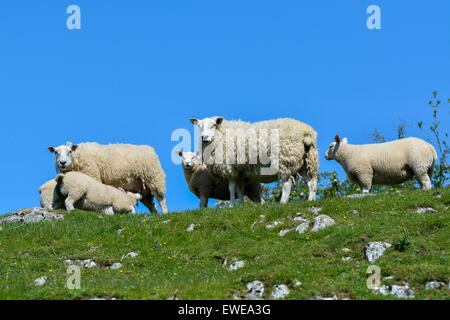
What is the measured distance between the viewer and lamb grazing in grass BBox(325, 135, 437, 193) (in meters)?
21.1

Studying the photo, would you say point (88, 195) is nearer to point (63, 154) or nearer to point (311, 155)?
point (63, 154)

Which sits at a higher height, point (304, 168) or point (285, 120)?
point (285, 120)

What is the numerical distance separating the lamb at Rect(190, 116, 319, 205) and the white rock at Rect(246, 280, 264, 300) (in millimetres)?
8107

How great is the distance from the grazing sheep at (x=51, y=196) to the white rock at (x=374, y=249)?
1144 cm

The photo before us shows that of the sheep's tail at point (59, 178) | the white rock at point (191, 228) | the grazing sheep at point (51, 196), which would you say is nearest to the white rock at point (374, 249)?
the white rock at point (191, 228)

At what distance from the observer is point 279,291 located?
34.3ft

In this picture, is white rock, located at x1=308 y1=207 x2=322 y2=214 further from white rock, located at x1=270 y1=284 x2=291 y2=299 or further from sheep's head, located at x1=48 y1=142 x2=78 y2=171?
sheep's head, located at x1=48 y1=142 x2=78 y2=171

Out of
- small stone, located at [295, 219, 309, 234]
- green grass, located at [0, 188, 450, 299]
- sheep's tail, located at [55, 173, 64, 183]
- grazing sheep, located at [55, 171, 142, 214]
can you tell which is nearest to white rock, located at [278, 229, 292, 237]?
green grass, located at [0, 188, 450, 299]

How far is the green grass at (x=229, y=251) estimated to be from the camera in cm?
1041

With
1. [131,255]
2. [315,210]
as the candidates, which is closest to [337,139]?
[315,210]
